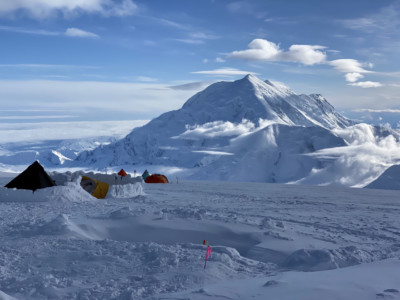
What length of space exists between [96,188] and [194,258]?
15540mm

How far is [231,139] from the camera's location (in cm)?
15925

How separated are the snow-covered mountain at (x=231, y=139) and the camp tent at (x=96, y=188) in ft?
329

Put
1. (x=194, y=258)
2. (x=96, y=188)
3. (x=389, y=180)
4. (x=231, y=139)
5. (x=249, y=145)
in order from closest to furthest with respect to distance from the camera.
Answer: (x=194, y=258)
(x=96, y=188)
(x=389, y=180)
(x=249, y=145)
(x=231, y=139)

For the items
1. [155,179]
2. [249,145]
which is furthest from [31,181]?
[249,145]

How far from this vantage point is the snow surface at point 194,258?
5.82 meters

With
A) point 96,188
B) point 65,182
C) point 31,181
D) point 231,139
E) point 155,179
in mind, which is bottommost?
point 155,179

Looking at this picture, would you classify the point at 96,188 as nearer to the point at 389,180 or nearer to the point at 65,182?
the point at 65,182

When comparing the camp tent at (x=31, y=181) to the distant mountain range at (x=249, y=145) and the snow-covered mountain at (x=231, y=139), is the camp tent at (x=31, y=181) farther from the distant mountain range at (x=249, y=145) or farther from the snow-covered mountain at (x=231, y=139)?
the snow-covered mountain at (x=231, y=139)

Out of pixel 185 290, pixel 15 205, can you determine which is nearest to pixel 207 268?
pixel 185 290

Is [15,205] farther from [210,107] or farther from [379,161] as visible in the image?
[210,107]

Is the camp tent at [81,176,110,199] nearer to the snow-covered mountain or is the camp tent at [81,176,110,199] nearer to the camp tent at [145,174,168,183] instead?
the camp tent at [145,174,168,183]

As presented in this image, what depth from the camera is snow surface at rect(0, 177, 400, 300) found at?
229 inches

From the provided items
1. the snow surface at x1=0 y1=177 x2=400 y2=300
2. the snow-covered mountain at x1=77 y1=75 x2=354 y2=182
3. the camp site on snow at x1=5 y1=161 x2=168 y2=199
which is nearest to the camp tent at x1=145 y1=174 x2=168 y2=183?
the camp site on snow at x1=5 y1=161 x2=168 y2=199

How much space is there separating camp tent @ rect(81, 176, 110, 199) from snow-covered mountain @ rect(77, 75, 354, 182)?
100 meters
